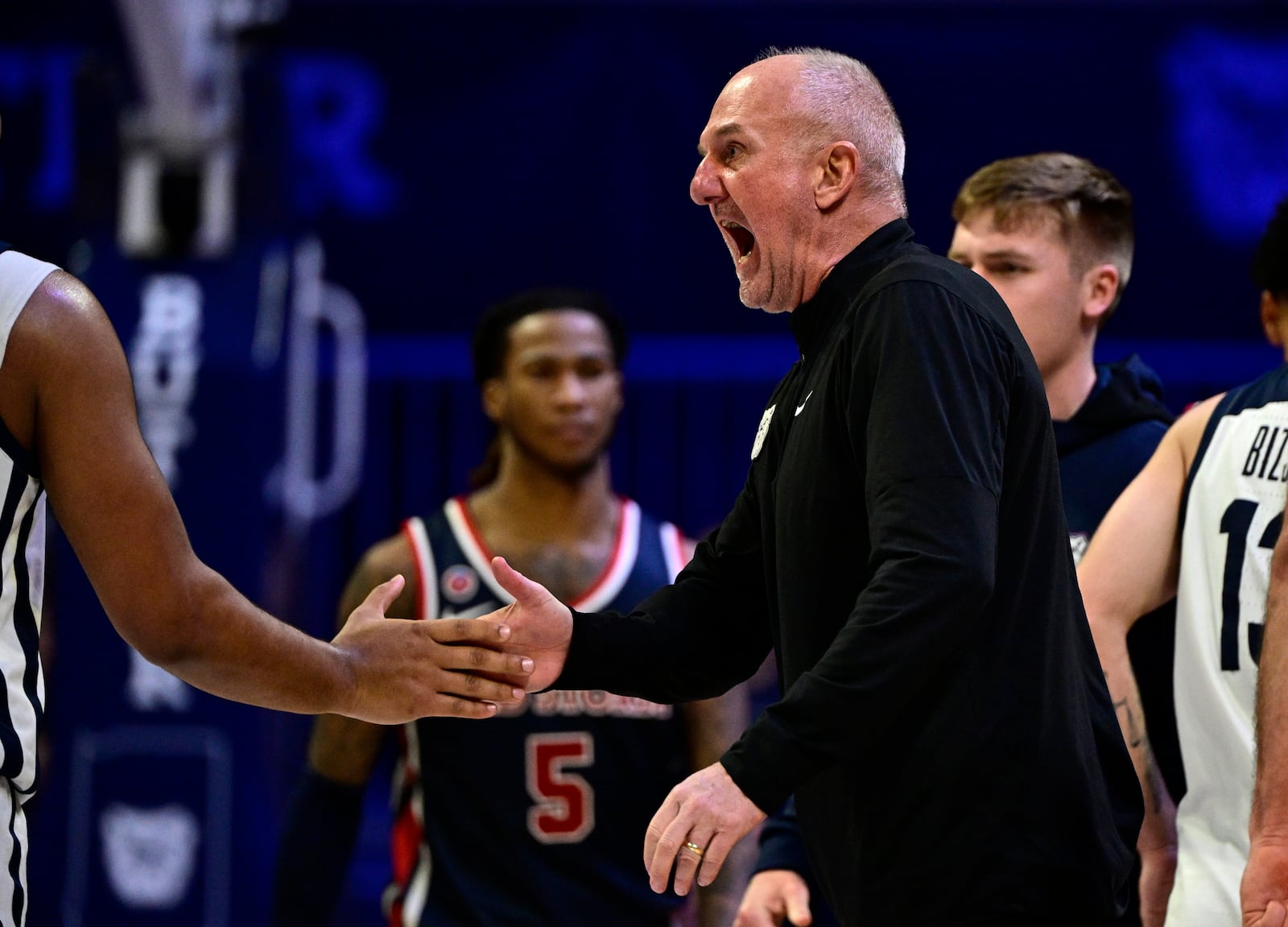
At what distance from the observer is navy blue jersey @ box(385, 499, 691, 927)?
151 inches

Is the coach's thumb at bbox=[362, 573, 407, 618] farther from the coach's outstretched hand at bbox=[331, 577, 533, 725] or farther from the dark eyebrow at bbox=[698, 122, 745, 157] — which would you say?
the dark eyebrow at bbox=[698, 122, 745, 157]

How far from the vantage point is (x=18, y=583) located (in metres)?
2.29

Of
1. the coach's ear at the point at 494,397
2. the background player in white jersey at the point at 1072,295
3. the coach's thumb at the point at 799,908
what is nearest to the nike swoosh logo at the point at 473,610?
the coach's ear at the point at 494,397

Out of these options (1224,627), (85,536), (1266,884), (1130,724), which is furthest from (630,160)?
(1266,884)

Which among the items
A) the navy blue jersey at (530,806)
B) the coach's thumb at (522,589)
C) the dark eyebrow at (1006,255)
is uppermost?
the dark eyebrow at (1006,255)

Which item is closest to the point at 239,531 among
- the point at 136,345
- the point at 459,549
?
the point at 136,345

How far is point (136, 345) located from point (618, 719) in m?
2.84

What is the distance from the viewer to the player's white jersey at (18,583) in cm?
222

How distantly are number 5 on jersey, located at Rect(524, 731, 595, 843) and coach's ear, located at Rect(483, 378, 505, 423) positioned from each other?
101cm

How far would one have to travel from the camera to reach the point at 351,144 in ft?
27.4

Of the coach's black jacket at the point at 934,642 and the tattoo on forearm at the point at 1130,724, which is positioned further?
the tattoo on forearm at the point at 1130,724

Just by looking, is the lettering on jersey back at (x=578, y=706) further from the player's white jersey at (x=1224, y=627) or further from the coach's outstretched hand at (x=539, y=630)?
the player's white jersey at (x=1224, y=627)

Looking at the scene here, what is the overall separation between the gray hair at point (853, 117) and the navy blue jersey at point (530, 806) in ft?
5.53

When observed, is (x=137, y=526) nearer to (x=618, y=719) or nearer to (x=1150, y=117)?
(x=618, y=719)
